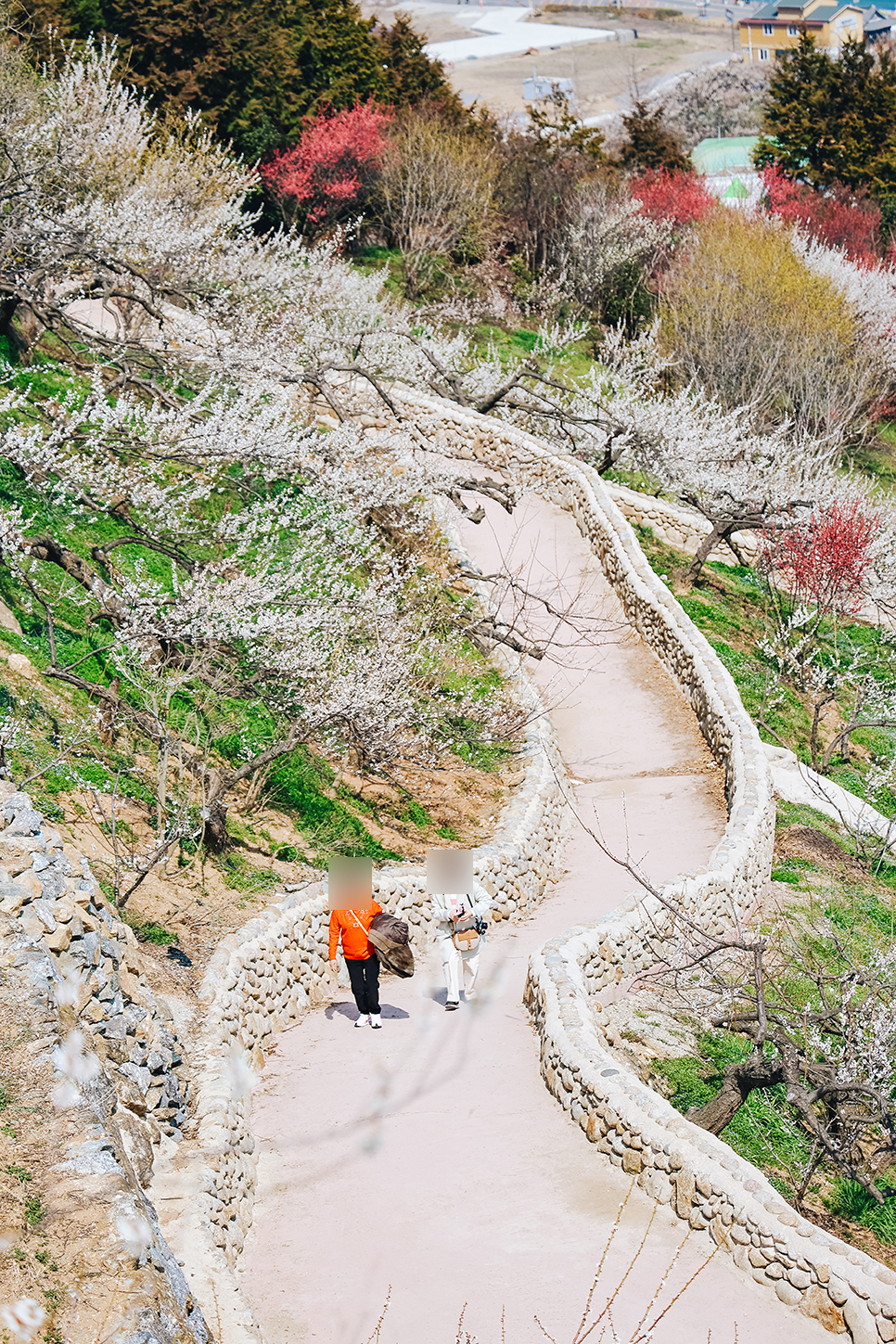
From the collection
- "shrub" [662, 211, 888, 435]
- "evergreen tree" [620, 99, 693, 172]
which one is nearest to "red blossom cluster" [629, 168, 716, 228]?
"evergreen tree" [620, 99, 693, 172]

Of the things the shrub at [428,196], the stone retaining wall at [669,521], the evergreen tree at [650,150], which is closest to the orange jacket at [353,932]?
the stone retaining wall at [669,521]

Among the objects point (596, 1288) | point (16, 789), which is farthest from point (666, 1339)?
point (16, 789)

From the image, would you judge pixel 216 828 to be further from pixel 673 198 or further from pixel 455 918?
pixel 673 198

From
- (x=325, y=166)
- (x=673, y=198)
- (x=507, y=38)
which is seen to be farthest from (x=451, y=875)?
(x=507, y=38)

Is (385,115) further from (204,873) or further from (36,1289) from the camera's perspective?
(36,1289)

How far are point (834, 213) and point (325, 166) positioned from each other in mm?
17258

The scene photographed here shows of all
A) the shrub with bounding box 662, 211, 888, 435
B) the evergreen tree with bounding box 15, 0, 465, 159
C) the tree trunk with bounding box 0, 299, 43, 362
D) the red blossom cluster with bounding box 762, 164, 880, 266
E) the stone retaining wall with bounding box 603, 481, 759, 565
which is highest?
the evergreen tree with bounding box 15, 0, 465, 159

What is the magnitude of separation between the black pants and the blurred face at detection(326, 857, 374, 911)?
40cm

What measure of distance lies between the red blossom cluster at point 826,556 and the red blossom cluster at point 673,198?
65.5 ft

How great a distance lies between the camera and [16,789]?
8023 millimetres

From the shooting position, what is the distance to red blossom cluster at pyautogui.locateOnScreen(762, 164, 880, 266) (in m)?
40.3

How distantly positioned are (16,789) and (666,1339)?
16.2ft

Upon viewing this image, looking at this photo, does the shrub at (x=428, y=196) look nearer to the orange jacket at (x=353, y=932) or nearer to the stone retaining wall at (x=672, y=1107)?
the stone retaining wall at (x=672, y=1107)

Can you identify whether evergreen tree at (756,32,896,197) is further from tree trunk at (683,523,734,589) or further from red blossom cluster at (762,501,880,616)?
tree trunk at (683,523,734,589)
